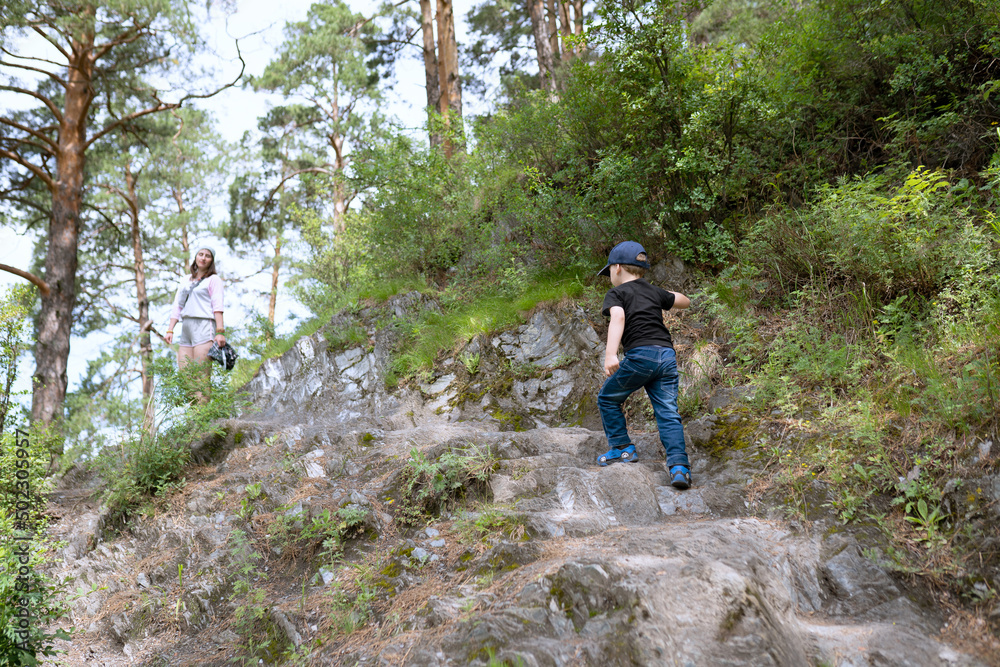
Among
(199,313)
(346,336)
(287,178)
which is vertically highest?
(287,178)

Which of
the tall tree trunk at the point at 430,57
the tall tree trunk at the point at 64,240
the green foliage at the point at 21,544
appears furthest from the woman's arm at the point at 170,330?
the tall tree trunk at the point at 430,57

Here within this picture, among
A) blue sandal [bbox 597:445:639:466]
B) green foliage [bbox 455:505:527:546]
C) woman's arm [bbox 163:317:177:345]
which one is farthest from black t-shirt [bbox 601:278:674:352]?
woman's arm [bbox 163:317:177:345]

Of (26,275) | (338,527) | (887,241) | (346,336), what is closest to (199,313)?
(346,336)

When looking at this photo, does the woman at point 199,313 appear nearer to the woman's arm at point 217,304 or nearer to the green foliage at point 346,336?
the woman's arm at point 217,304

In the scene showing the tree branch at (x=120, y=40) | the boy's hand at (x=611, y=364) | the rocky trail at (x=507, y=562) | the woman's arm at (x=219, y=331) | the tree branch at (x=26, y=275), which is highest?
the tree branch at (x=120, y=40)

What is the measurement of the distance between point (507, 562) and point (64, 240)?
12.6m

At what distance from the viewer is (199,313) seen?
707 cm

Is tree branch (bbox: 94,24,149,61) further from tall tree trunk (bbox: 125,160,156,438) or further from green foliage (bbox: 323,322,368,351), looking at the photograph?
green foliage (bbox: 323,322,368,351)

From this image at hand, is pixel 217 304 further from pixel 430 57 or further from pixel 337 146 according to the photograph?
pixel 337 146

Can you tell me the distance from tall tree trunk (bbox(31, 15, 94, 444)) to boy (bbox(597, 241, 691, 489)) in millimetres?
10999

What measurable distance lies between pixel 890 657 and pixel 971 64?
644 cm

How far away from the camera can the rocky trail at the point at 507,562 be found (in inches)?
101

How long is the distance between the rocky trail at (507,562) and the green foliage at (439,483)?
9 centimetres

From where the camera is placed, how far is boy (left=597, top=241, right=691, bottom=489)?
4355mm
